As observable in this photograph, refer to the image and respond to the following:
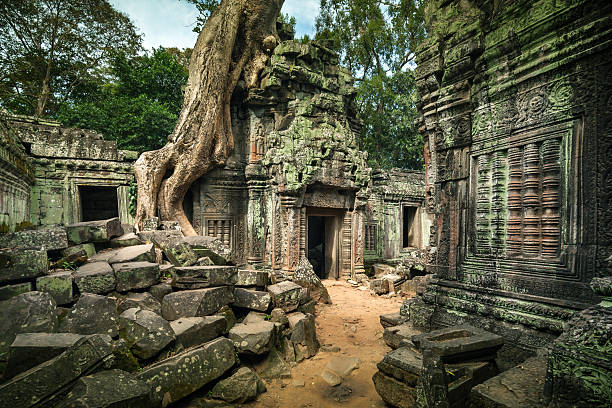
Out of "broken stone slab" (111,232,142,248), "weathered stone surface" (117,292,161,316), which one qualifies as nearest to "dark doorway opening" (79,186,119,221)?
"broken stone slab" (111,232,142,248)

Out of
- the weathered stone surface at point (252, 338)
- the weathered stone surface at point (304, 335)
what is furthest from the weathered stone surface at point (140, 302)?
the weathered stone surface at point (304, 335)

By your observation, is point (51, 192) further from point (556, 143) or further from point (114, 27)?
point (556, 143)

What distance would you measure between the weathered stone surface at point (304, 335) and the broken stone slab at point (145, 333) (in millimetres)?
1888

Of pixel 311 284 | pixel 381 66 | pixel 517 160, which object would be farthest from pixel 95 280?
pixel 381 66

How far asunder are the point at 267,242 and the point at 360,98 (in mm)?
11361

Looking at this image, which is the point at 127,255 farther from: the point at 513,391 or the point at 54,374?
the point at 513,391

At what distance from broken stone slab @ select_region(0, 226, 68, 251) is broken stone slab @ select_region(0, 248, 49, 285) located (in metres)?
0.63

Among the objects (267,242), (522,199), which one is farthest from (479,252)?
(267,242)

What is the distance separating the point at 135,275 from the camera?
154 inches

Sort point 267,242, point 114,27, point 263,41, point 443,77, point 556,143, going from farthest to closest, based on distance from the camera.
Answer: point 114,27 < point 263,41 < point 267,242 < point 443,77 < point 556,143

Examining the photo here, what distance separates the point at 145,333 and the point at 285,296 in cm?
225

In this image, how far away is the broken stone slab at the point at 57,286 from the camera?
329cm

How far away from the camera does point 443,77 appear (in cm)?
Answer: 399

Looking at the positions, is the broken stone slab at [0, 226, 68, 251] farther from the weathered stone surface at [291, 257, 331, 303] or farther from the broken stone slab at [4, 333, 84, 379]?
the weathered stone surface at [291, 257, 331, 303]
